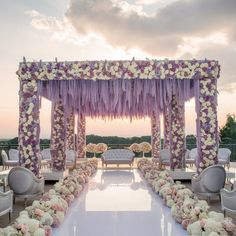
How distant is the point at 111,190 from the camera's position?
385 inches

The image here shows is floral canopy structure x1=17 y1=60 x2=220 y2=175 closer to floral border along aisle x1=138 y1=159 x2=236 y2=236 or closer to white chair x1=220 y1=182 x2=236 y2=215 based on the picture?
floral border along aisle x1=138 y1=159 x2=236 y2=236

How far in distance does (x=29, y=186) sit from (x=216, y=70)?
513cm

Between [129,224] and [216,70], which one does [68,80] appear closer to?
[216,70]

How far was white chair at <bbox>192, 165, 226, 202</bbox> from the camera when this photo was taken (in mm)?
8156

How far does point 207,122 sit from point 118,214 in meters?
3.75

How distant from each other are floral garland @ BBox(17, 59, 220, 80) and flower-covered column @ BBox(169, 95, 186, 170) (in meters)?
2.94

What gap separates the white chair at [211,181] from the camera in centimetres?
816

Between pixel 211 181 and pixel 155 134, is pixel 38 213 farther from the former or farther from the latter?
pixel 155 134

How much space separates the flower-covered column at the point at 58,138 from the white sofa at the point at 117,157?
139 inches

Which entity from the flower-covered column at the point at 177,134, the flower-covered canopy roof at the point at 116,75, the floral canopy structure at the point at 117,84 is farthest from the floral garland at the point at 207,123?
the flower-covered column at the point at 177,134

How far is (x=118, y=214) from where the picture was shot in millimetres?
6715

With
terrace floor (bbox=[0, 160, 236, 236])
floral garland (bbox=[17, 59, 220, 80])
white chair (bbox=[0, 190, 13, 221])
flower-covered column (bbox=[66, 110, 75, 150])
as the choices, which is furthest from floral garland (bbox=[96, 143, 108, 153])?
white chair (bbox=[0, 190, 13, 221])

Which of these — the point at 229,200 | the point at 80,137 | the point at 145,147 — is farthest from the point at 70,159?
the point at 229,200

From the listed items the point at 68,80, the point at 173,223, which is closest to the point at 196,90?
the point at 68,80
